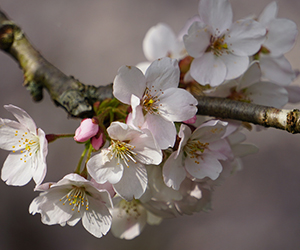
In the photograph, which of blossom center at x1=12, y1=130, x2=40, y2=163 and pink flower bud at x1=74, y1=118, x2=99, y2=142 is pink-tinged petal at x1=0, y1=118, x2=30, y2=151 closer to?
blossom center at x1=12, y1=130, x2=40, y2=163

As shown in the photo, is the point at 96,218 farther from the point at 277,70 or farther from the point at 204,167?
the point at 277,70

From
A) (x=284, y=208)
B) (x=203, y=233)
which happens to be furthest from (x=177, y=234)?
(x=284, y=208)

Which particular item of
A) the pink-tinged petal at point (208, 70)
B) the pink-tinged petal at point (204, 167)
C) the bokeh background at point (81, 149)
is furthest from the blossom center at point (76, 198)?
the bokeh background at point (81, 149)

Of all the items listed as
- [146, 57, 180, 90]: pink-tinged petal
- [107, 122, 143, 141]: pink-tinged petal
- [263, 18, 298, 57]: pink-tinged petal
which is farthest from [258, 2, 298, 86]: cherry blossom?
[107, 122, 143, 141]: pink-tinged petal

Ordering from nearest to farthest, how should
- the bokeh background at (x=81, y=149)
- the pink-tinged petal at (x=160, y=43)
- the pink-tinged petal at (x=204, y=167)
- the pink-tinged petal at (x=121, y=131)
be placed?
1. the pink-tinged petal at (x=121, y=131)
2. the pink-tinged petal at (x=204, y=167)
3. the pink-tinged petal at (x=160, y=43)
4. the bokeh background at (x=81, y=149)

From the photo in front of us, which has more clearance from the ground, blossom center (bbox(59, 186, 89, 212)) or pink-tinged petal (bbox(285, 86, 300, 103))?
pink-tinged petal (bbox(285, 86, 300, 103))

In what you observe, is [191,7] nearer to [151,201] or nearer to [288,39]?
[288,39]

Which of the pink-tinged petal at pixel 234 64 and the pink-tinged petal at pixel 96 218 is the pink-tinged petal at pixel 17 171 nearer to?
the pink-tinged petal at pixel 96 218
